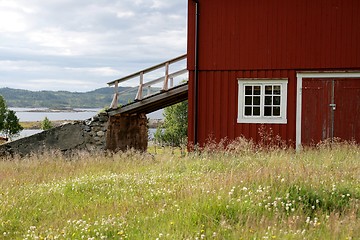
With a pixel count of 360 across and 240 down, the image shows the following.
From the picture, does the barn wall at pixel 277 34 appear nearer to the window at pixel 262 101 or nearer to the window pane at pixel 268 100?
the window at pixel 262 101

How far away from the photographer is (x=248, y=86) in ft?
53.3

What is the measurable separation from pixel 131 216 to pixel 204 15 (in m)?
10.8

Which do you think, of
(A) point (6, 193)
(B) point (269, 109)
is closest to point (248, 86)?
(B) point (269, 109)

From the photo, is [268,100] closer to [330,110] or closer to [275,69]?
[275,69]

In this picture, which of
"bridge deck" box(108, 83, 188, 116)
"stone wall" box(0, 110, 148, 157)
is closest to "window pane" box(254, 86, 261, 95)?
"bridge deck" box(108, 83, 188, 116)

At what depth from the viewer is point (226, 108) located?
16.4 meters

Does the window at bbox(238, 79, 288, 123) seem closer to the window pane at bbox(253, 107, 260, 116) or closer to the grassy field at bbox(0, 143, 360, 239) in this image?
the window pane at bbox(253, 107, 260, 116)

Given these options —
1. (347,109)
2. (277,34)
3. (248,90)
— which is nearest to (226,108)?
(248,90)

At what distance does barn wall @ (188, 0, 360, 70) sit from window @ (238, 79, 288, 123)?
0.53 metres

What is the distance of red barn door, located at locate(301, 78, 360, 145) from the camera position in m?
15.6

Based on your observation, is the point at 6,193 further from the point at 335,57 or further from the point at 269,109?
the point at 335,57

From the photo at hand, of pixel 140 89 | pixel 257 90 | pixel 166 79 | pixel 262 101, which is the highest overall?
pixel 166 79

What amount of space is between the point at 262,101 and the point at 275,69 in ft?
3.54

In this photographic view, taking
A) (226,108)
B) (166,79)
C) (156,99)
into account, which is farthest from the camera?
(156,99)
